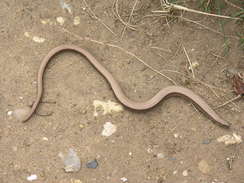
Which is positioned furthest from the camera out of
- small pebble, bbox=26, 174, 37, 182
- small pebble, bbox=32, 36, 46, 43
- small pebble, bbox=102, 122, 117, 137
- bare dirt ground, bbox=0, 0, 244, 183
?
small pebble, bbox=32, 36, 46, 43

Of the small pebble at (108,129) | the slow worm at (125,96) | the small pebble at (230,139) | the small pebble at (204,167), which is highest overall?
the slow worm at (125,96)

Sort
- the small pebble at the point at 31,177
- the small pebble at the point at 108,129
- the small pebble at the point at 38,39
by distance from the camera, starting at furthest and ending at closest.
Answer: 1. the small pebble at the point at 38,39
2. the small pebble at the point at 108,129
3. the small pebble at the point at 31,177

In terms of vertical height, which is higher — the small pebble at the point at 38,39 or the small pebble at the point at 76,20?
the small pebble at the point at 76,20

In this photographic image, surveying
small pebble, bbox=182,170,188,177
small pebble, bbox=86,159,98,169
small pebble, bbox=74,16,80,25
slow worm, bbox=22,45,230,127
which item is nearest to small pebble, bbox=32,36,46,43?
slow worm, bbox=22,45,230,127

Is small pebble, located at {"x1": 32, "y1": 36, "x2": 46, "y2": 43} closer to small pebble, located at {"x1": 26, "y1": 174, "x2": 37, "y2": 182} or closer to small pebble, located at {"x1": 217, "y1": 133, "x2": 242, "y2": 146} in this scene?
small pebble, located at {"x1": 26, "y1": 174, "x2": 37, "y2": 182}

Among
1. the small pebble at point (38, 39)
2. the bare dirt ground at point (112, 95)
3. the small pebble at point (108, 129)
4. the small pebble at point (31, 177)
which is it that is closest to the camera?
the small pebble at point (31, 177)

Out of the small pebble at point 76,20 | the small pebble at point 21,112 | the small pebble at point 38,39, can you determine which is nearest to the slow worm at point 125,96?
the small pebble at point 21,112

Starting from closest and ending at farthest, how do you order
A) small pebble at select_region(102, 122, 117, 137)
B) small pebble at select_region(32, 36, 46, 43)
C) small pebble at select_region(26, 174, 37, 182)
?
small pebble at select_region(26, 174, 37, 182) < small pebble at select_region(102, 122, 117, 137) < small pebble at select_region(32, 36, 46, 43)

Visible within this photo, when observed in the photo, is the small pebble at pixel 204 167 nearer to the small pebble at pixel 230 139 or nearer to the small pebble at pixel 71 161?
the small pebble at pixel 230 139
